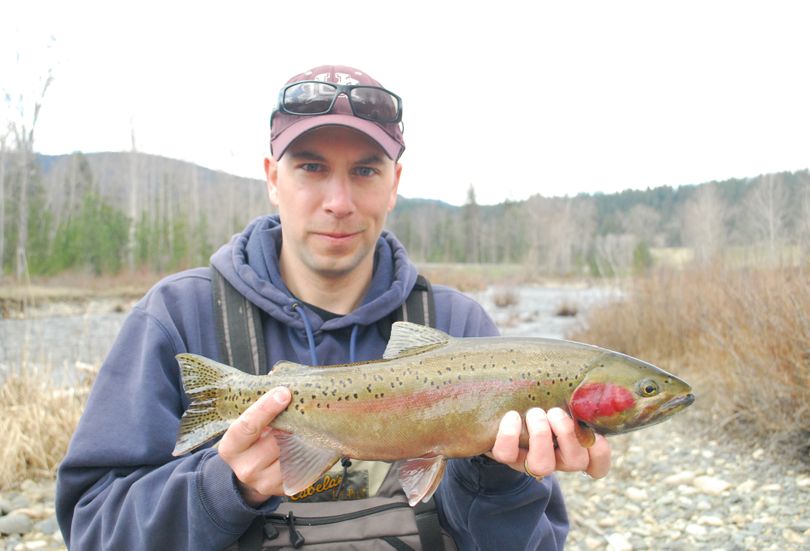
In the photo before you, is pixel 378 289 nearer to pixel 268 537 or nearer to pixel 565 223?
pixel 268 537

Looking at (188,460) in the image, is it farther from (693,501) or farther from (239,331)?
(693,501)

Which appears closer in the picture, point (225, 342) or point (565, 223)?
point (225, 342)

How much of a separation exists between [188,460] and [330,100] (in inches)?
68.0

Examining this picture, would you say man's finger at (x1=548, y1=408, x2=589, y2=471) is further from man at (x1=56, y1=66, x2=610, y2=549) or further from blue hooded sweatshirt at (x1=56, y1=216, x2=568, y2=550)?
blue hooded sweatshirt at (x1=56, y1=216, x2=568, y2=550)

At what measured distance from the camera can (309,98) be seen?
303 cm

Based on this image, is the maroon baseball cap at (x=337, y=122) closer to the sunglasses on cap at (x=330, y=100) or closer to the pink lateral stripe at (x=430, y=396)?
the sunglasses on cap at (x=330, y=100)

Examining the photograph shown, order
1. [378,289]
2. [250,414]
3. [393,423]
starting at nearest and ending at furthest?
[250,414] → [393,423] → [378,289]

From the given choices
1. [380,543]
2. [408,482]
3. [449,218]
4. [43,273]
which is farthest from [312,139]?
A: [449,218]

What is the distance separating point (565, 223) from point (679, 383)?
85.6m

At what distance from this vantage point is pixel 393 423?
2.47 meters

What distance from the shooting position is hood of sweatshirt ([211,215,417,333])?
303 cm

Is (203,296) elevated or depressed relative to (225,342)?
elevated

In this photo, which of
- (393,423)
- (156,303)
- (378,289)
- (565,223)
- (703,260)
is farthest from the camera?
(565,223)

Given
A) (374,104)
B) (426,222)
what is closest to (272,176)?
(374,104)
